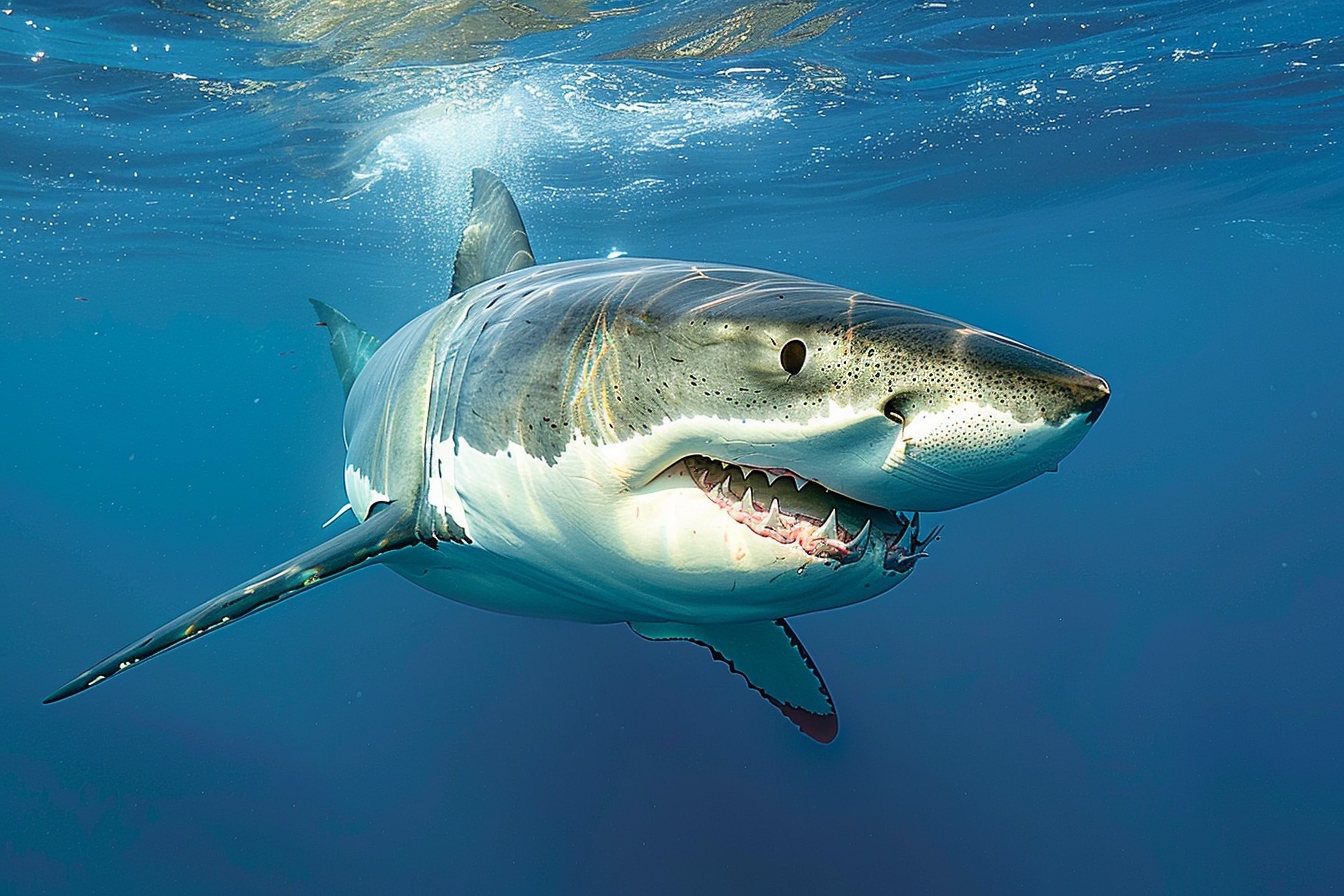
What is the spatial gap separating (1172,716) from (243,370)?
293 feet

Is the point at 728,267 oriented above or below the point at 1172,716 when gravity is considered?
above

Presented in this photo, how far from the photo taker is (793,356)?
62.9 inches

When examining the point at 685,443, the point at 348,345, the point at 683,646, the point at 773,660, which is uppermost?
the point at 685,443

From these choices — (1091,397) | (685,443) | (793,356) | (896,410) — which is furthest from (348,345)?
(1091,397)

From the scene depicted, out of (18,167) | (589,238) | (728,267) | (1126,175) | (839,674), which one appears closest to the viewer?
(728,267)

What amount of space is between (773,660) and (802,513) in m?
2.25

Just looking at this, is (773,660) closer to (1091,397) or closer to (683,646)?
(1091,397)

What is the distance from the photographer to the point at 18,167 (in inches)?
577

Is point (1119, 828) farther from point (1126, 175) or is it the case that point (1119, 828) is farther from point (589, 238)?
point (589, 238)

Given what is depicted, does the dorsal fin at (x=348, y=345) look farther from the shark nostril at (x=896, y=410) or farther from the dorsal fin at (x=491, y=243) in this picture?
the shark nostril at (x=896, y=410)

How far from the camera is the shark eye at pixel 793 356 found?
5.22 ft

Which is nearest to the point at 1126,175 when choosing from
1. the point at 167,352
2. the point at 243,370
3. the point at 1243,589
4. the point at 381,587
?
the point at 1243,589

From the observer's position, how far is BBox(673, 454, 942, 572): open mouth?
1.77 metres

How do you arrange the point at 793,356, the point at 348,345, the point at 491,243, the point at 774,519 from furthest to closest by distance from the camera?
1. the point at 348,345
2. the point at 491,243
3. the point at 774,519
4. the point at 793,356
